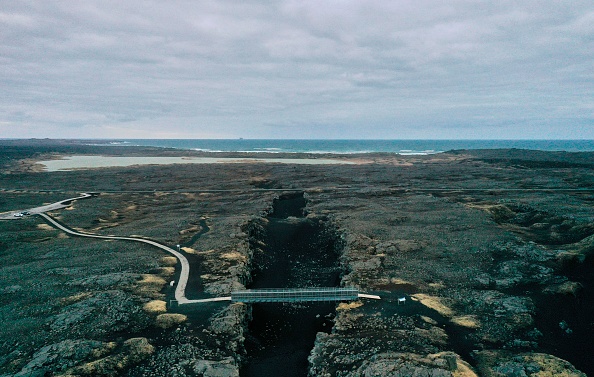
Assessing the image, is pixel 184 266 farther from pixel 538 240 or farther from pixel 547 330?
pixel 538 240

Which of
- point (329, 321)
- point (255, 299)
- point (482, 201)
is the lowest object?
point (329, 321)

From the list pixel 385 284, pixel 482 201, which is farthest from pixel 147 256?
pixel 482 201

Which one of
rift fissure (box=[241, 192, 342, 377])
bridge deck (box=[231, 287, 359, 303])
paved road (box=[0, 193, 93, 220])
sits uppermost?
paved road (box=[0, 193, 93, 220])

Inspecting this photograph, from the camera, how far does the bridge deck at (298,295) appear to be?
4572cm

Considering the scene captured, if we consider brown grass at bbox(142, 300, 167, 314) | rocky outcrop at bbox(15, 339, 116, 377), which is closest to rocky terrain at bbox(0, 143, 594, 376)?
rocky outcrop at bbox(15, 339, 116, 377)

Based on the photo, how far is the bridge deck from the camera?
150 feet

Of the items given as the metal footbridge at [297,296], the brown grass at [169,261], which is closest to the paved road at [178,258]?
the metal footbridge at [297,296]

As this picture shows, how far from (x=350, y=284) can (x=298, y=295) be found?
9.19 meters

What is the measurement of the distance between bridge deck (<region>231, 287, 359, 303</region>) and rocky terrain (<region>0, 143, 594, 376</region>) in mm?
1405

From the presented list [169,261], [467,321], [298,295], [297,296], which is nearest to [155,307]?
[169,261]

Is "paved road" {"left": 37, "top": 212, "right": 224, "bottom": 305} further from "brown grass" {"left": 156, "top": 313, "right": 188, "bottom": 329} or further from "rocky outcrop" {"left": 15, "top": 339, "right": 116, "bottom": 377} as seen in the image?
"rocky outcrop" {"left": 15, "top": 339, "right": 116, "bottom": 377}

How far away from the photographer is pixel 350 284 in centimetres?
5172

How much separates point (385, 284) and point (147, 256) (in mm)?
41509

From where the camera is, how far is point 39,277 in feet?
175
